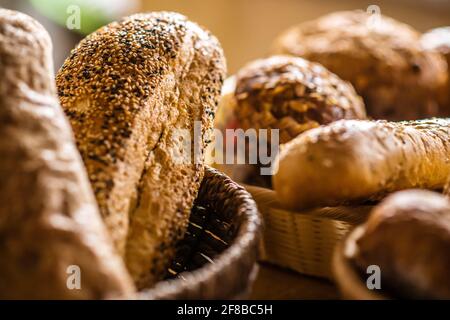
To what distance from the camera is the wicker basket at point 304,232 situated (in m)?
0.86

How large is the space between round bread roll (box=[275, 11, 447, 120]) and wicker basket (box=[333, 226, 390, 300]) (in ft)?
2.75

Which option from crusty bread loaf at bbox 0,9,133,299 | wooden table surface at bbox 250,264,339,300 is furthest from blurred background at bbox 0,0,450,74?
crusty bread loaf at bbox 0,9,133,299

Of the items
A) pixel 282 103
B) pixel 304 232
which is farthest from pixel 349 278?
pixel 282 103

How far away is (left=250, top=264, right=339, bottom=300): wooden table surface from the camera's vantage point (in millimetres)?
875

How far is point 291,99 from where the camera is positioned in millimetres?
1154

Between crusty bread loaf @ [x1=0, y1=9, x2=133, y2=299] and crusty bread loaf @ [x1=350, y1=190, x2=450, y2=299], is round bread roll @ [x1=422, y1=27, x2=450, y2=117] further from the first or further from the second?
crusty bread loaf @ [x1=0, y1=9, x2=133, y2=299]

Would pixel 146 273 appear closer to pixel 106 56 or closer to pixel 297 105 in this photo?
pixel 106 56

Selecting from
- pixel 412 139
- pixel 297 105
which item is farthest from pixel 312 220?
pixel 297 105

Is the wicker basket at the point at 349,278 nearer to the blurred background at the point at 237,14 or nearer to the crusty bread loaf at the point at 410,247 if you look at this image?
the crusty bread loaf at the point at 410,247

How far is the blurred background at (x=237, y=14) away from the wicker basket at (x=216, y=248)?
2.51 m

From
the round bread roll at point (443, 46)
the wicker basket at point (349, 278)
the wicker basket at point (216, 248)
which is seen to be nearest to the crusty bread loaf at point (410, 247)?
the wicker basket at point (349, 278)

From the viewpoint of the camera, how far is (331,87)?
47.1 inches

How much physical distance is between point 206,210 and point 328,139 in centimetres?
24

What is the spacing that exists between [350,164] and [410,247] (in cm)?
20
